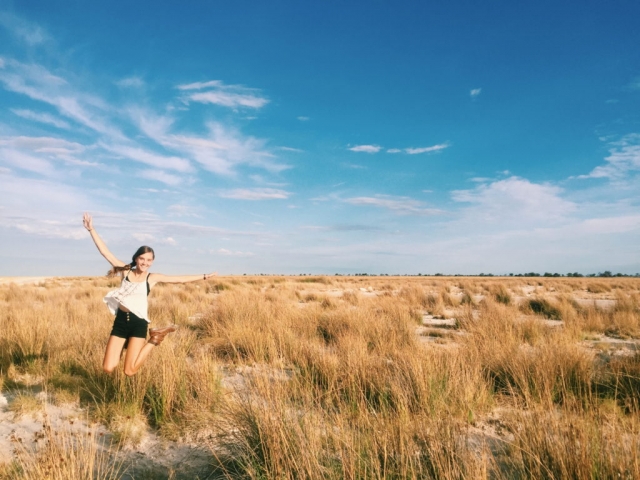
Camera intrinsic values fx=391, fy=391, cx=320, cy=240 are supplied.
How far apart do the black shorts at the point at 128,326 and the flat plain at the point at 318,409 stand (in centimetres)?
44

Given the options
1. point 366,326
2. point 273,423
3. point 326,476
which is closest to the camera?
point 326,476

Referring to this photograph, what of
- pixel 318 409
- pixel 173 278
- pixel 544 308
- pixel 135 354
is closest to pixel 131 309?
pixel 135 354

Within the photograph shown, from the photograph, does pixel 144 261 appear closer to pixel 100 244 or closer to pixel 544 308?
pixel 100 244

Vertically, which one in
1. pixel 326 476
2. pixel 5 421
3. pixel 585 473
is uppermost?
pixel 585 473

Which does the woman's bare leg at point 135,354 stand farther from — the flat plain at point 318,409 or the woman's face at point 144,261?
the woman's face at point 144,261

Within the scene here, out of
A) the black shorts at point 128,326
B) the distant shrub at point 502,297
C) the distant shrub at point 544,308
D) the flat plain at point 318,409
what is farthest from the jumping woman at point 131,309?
the distant shrub at point 502,297

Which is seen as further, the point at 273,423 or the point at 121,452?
the point at 121,452

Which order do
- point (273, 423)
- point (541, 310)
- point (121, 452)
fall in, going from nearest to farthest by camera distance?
point (273, 423) < point (121, 452) < point (541, 310)

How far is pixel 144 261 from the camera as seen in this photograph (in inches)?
208

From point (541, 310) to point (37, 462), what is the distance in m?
15.2

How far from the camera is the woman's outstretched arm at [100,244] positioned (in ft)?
17.4

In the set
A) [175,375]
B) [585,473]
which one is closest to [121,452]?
[175,375]

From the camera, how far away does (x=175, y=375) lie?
4.64 metres

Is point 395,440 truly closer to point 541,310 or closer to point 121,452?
point 121,452
